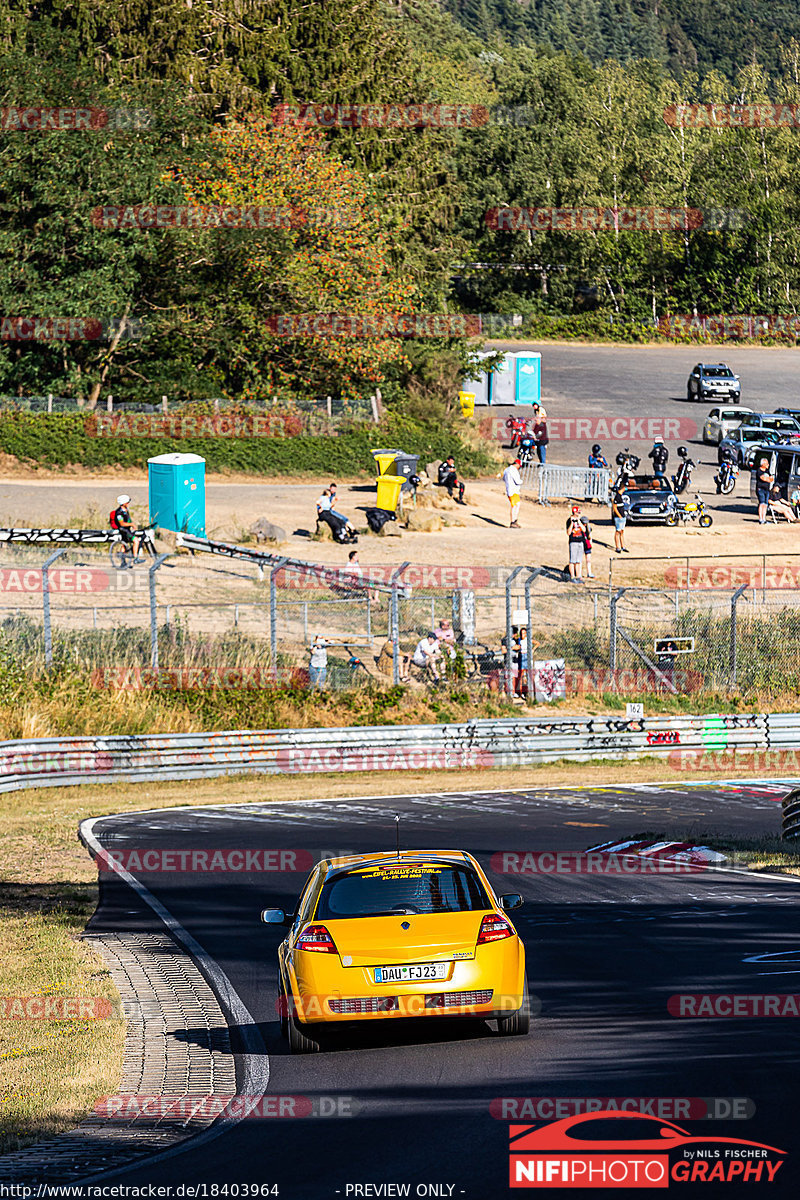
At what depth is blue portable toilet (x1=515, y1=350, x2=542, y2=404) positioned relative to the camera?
63.5 meters

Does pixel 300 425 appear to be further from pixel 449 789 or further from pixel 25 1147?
pixel 25 1147

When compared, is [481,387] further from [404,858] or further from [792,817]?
[404,858]

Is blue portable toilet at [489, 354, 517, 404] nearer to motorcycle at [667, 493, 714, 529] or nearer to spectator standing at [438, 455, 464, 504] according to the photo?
spectator standing at [438, 455, 464, 504]

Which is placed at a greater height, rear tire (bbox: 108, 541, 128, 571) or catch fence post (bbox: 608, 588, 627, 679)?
rear tire (bbox: 108, 541, 128, 571)

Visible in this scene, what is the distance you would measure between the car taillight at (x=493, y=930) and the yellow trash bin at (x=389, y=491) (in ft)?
106

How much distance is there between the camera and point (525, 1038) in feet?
31.2

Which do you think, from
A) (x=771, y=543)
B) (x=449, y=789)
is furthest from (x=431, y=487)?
(x=449, y=789)

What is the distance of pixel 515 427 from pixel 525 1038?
4588cm

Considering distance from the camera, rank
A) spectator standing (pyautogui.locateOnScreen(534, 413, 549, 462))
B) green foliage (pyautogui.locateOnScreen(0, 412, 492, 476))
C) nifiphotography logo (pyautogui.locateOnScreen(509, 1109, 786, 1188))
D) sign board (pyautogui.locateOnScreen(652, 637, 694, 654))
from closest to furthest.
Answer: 1. nifiphotography logo (pyautogui.locateOnScreen(509, 1109, 786, 1188))
2. sign board (pyautogui.locateOnScreen(652, 637, 694, 654))
3. green foliage (pyautogui.locateOnScreen(0, 412, 492, 476))
4. spectator standing (pyautogui.locateOnScreen(534, 413, 549, 462))

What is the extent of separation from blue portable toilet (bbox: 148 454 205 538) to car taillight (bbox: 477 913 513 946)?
28.2 m

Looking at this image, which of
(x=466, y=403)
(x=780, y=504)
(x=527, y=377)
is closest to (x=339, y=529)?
(x=780, y=504)

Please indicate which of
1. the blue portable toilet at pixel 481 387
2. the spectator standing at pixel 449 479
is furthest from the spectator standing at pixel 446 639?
the blue portable toilet at pixel 481 387

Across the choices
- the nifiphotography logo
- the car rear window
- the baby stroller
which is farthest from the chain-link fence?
the nifiphotography logo

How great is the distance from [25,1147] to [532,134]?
93.3 meters
